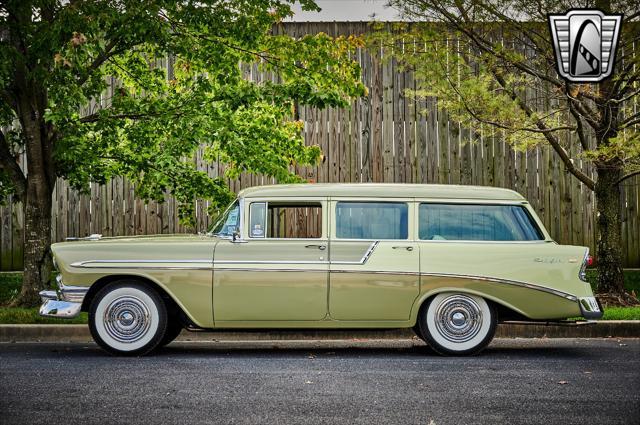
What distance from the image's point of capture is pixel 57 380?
727 centimetres

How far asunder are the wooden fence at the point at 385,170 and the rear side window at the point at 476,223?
6.07 m

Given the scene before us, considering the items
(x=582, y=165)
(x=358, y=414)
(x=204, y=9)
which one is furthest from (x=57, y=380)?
(x=582, y=165)

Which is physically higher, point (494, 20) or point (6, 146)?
point (494, 20)

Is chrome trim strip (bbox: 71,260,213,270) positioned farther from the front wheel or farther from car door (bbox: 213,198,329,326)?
the front wheel

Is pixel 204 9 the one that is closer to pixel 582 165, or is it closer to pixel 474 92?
pixel 474 92

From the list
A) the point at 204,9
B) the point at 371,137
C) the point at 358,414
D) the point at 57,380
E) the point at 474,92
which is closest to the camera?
the point at 358,414

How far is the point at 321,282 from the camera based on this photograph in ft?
28.3

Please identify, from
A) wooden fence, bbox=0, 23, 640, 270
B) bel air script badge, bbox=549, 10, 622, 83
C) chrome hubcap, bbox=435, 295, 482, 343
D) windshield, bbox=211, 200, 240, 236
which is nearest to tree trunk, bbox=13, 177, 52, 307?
wooden fence, bbox=0, 23, 640, 270

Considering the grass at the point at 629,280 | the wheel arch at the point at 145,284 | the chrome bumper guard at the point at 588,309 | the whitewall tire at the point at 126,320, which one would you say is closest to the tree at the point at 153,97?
the wheel arch at the point at 145,284

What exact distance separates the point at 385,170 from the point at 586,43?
16.2 ft

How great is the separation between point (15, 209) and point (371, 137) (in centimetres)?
639

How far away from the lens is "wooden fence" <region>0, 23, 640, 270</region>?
15.1 metres

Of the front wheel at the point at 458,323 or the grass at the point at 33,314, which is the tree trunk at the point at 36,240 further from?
the front wheel at the point at 458,323

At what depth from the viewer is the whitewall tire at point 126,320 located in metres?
8.65
